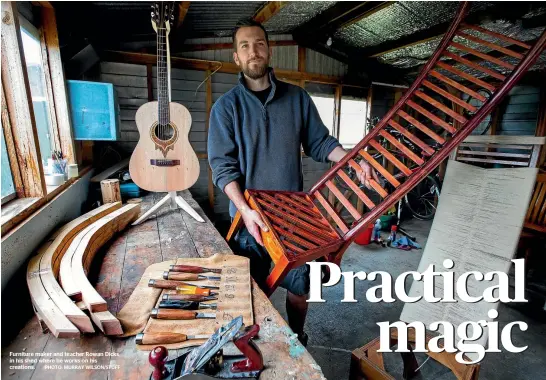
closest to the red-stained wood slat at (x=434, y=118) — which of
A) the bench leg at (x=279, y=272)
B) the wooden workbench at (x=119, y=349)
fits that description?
the bench leg at (x=279, y=272)

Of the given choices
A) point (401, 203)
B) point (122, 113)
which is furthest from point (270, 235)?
point (401, 203)

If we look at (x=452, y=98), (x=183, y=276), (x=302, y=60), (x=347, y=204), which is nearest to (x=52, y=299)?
(x=183, y=276)

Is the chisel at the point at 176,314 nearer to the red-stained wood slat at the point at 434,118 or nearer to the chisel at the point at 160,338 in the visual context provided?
the chisel at the point at 160,338

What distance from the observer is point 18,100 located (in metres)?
1.56

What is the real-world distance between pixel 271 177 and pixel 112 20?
9.63 ft

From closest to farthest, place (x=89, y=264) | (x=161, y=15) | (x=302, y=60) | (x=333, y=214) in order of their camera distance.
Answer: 1. (x=89, y=264)
2. (x=333, y=214)
3. (x=161, y=15)
4. (x=302, y=60)

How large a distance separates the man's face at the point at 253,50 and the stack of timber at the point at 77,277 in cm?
143

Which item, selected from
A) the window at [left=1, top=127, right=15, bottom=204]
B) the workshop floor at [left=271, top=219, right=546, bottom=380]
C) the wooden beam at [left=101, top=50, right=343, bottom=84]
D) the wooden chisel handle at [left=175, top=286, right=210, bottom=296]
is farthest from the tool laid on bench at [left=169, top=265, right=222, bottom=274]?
the wooden beam at [left=101, top=50, right=343, bottom=84]

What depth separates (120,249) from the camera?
1.70 m

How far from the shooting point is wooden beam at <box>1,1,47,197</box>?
1.53m

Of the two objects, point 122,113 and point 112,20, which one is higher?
point 112,20

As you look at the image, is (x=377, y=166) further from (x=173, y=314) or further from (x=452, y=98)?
(x=173, y=314)

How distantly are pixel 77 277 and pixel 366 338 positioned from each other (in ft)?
8.08

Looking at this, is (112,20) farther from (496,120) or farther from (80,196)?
(496,120)
